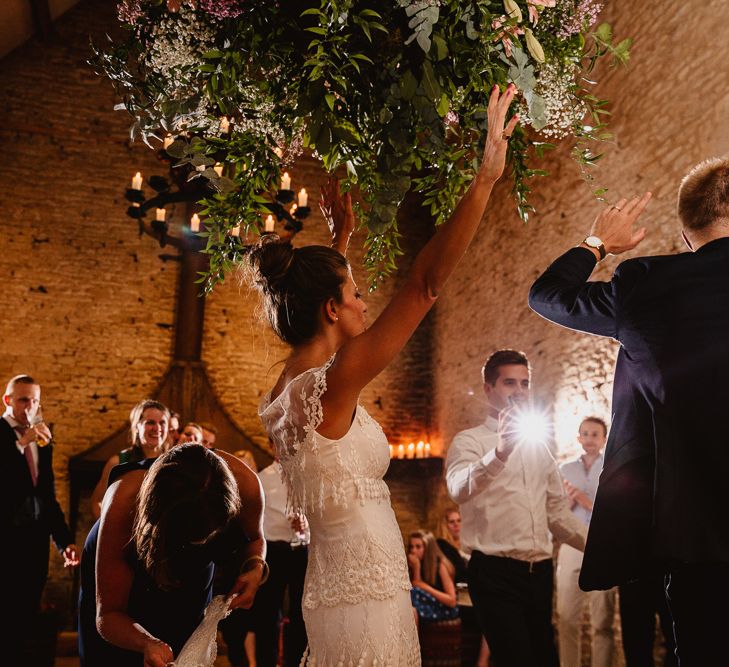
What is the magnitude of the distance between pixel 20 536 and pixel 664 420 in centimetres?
374

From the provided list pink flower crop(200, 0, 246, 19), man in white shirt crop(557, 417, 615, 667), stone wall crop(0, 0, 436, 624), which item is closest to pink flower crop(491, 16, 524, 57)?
pink flower crop(200, 0, 246, 19)

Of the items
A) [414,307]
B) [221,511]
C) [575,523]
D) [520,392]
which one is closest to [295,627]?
[575,523]

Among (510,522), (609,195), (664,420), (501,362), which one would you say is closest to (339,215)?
(664,420)

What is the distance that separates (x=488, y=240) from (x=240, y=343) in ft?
11.7

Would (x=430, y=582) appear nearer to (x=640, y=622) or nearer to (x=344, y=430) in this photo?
(x=640, y=622)

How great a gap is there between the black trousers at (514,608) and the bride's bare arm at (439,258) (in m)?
1.86

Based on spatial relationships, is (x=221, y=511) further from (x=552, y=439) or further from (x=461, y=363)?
(x=461, y=363)

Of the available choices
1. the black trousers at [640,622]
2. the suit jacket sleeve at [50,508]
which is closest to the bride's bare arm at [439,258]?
the black trousers at [640,622]

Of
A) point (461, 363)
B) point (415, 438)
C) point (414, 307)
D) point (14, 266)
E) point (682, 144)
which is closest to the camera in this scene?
point (414, 307)

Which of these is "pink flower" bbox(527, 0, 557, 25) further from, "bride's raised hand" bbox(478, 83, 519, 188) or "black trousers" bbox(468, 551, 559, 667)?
"black trousers" bbox(468, 551, 559, 667)

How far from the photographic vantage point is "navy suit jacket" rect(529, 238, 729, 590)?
3.97 feet

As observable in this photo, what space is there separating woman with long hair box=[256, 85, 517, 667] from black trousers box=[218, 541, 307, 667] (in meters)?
2.95

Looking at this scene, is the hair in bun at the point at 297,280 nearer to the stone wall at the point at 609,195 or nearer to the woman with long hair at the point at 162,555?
the woman with long hair at the point at 162,555

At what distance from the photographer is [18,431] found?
4023mm
